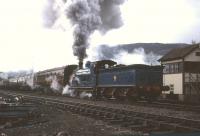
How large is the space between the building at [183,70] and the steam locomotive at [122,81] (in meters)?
10.5

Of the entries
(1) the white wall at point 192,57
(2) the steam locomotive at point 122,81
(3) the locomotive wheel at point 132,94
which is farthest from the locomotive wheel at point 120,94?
(1) the white wall at point 192,57

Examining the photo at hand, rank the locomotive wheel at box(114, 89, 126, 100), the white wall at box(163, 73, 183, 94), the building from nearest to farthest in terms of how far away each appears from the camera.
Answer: the locomotive wheel at box(114, 89, 126, 100) < the building < the white wall at box(163, 73, 183, 94)

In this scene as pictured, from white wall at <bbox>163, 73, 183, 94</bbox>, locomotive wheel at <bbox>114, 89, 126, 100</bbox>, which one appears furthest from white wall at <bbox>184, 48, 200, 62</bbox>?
locomotive wheel at <bbox>114, 89, 126, 100</bbox>

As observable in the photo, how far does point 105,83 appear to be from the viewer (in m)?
31.0

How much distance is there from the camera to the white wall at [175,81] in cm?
4009

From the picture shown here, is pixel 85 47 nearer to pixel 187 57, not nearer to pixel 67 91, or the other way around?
pixel 67 91

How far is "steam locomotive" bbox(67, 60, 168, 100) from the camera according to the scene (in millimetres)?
27578

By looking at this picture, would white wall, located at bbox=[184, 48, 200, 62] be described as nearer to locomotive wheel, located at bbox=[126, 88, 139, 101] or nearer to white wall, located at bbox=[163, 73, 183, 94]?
white wall, located at bbox=[163, 73, 183, 94]

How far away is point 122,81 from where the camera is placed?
1131 inches

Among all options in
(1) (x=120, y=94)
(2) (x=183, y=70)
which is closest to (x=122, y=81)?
(1) (x=120, y=94)

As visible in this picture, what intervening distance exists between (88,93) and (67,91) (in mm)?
6485

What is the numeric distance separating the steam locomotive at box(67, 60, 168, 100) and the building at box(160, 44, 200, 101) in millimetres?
10550

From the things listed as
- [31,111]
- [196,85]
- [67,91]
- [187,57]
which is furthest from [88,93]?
[31,111]

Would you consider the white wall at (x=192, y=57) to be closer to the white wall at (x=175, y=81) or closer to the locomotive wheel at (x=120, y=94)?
the white wall at (x=175, y=81)
